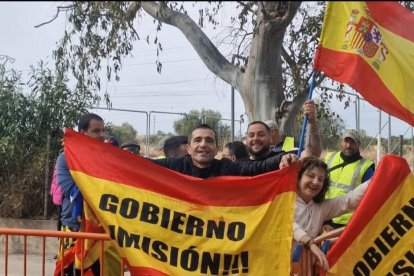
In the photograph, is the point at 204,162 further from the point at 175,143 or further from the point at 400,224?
the point at 175,143

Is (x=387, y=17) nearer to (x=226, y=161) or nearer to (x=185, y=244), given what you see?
(x=226, y=161)

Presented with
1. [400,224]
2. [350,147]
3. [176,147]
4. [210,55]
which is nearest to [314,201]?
[400,224]

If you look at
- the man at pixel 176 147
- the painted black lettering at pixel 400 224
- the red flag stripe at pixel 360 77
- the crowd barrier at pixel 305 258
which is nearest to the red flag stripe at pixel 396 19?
the red flag stripe at pixel 360 77

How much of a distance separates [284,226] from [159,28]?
493 centimetres

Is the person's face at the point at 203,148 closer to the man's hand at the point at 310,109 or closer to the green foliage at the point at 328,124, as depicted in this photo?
the man's hand at the point at 310,109

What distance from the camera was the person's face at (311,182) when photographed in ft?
16.7

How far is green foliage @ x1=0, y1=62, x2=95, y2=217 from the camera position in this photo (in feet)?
37.8

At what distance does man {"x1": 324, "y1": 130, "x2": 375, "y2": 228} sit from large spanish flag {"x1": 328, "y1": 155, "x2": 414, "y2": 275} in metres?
1.65

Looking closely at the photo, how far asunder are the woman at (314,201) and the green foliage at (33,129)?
7.01 meters

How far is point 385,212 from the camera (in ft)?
16.7

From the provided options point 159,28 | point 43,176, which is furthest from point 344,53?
point 43,176

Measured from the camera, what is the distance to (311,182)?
508cm

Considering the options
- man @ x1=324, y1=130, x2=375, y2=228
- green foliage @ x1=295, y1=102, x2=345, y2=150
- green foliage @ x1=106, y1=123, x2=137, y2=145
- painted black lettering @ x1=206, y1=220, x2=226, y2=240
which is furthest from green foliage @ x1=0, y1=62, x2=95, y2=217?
painted black lettering @ x1=206, y1=220, x2=226, y2=240

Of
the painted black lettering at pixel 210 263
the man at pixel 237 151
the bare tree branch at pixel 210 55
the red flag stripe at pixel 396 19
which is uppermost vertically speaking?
the bare tree branch at pixel 210 55
